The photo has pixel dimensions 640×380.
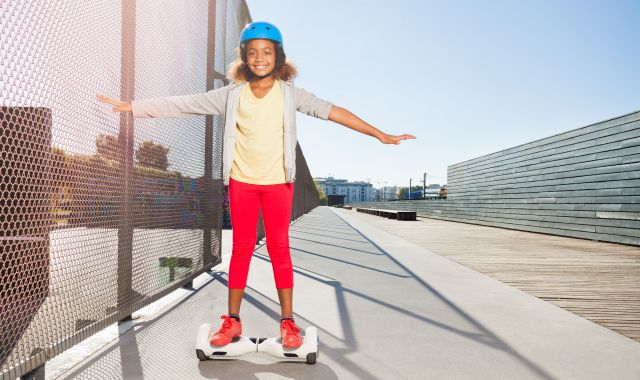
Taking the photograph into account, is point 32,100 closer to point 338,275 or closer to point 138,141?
point 138,141

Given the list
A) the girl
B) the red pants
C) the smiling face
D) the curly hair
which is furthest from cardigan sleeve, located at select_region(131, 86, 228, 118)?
the red pants

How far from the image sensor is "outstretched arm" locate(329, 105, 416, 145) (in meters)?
2.32

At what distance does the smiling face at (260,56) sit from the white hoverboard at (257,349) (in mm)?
1350

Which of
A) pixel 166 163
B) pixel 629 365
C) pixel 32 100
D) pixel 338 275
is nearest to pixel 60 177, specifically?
pixel 32 100

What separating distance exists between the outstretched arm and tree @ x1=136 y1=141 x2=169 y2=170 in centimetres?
133

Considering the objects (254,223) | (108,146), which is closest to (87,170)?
(108,146)

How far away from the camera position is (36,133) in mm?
1909

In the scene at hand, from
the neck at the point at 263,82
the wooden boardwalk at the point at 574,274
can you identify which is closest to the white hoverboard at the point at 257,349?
the neck at the point at 263,82

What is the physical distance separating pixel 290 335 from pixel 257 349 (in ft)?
0.60

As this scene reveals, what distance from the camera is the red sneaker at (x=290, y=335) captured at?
6.86 feet

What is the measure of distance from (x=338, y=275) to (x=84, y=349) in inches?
111

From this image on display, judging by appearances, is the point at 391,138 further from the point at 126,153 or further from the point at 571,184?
the point at 571,184

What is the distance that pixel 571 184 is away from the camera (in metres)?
11.3

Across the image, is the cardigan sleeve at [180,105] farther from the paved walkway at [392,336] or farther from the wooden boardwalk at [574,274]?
the wooden boardwalk at [574,274]
